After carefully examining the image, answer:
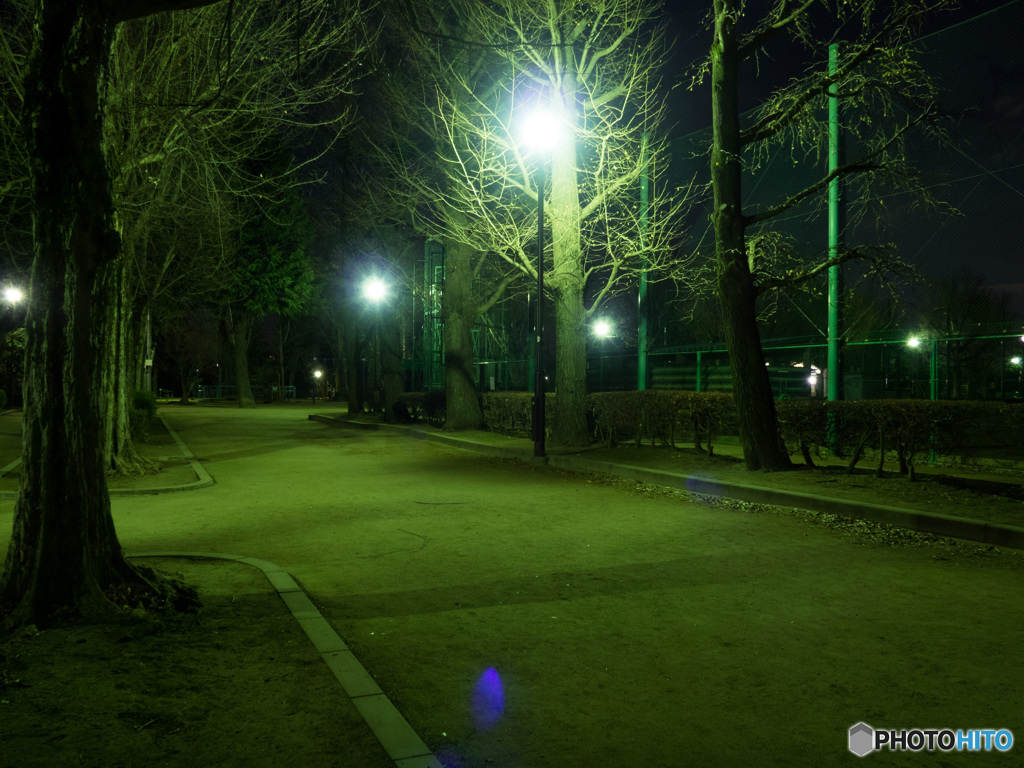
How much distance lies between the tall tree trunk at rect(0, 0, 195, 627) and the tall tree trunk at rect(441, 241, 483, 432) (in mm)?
19435

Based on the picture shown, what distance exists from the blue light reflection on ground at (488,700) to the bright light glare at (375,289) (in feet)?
87.1

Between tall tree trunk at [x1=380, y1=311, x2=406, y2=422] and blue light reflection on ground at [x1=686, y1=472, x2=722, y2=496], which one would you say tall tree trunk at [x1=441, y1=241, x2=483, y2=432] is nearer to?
tall tree trunk at [x1=380, y1=311, x2=406, y2=422]

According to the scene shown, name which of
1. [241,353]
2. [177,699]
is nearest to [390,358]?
[241,353]

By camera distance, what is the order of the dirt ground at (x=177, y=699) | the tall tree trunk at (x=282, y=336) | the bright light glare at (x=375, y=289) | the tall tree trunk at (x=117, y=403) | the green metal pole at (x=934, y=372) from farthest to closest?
the tall tree trunk at (x=282, y=336) < the bright light glare at (x=375, y=289) < the green metal pole at (x=934, y=372) < the tall tree trunk at (x=117, y=403) < the dirt ground at (x=177, y=699)

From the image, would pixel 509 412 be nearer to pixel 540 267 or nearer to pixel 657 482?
pixel 540 267

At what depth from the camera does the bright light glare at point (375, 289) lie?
99.5 feet

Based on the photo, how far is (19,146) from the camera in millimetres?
13906

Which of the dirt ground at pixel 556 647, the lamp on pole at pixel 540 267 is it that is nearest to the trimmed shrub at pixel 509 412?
the lamp on pole at pixel 540 267

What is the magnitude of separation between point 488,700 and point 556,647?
937 millimetres

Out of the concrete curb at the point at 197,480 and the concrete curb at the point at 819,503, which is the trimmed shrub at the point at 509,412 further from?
the concrete curb at the point at 197,480

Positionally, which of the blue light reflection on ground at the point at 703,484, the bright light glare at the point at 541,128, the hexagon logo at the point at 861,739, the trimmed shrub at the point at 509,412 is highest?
the bright light glare at the point at 541,128

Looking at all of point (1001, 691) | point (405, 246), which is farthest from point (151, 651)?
point (405, 246)

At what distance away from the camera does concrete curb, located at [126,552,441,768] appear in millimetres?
3537

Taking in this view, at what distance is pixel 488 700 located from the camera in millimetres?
4270
